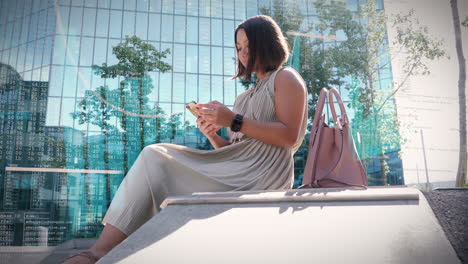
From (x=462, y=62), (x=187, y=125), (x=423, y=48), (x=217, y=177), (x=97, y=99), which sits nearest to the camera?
(x=217, y=177)

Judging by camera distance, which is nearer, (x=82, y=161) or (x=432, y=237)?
(x=432, y=237)

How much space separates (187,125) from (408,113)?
5397mm

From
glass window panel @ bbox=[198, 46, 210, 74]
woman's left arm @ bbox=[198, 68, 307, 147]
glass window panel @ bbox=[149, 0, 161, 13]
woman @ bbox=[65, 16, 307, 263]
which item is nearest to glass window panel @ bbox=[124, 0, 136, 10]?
glass window panel @ bbox=[149, 0, 161, 13]

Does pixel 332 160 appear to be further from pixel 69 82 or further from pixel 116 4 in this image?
pixel 116 4

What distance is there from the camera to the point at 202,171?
1.30 metres

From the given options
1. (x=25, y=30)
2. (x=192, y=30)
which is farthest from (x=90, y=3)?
(x=192, y=30)

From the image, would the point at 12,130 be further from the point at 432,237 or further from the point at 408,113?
the point at 408,113

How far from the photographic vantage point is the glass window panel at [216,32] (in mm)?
7034

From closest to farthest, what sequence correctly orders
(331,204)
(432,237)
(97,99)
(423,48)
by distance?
(432,237), (331,204), (97,99), (423,48)

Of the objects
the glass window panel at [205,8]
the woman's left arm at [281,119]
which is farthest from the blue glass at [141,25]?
the woman's left arm at [281,119]

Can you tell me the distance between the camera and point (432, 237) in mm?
746

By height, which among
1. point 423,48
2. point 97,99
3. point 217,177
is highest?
point 423,48

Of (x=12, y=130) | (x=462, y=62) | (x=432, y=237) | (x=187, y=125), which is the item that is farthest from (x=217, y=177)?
(x=462, y=62)

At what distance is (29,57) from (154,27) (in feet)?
7.16
